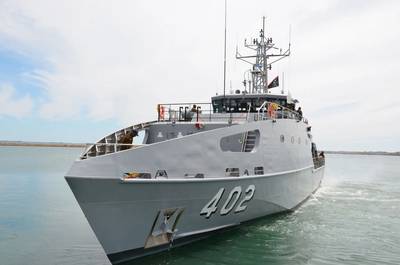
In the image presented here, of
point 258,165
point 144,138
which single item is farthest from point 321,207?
point 144,138

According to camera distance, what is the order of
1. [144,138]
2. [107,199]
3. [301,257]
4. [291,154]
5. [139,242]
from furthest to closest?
[291,154]
[144,138]
[301,257]
[139,242]
[107,199]

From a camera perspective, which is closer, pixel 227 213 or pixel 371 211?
pixel 227 213

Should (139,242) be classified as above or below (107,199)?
below

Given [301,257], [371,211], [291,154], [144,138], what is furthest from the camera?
[371,211]

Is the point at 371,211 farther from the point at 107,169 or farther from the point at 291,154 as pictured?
the point at 107,169

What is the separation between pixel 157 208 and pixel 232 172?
2.46 metres

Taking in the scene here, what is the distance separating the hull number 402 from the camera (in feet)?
31.0

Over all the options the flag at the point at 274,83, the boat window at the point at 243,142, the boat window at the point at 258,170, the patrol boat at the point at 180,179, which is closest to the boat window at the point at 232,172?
the patrol boat at the point at 180,179

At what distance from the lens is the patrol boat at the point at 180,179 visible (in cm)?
793

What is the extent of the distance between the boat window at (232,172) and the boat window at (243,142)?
1.22 m

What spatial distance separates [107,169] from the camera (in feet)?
25.9

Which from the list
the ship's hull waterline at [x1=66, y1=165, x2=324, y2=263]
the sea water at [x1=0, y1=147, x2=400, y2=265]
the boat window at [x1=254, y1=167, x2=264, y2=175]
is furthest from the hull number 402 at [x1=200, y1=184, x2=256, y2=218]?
the sea water at [x1=0, y1=147, x2=400, y2=265]

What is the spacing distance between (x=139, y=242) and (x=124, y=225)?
60cm

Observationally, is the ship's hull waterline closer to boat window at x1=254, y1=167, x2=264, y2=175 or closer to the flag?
boat window at x1=254, y1=167, x2=264, y2=175
